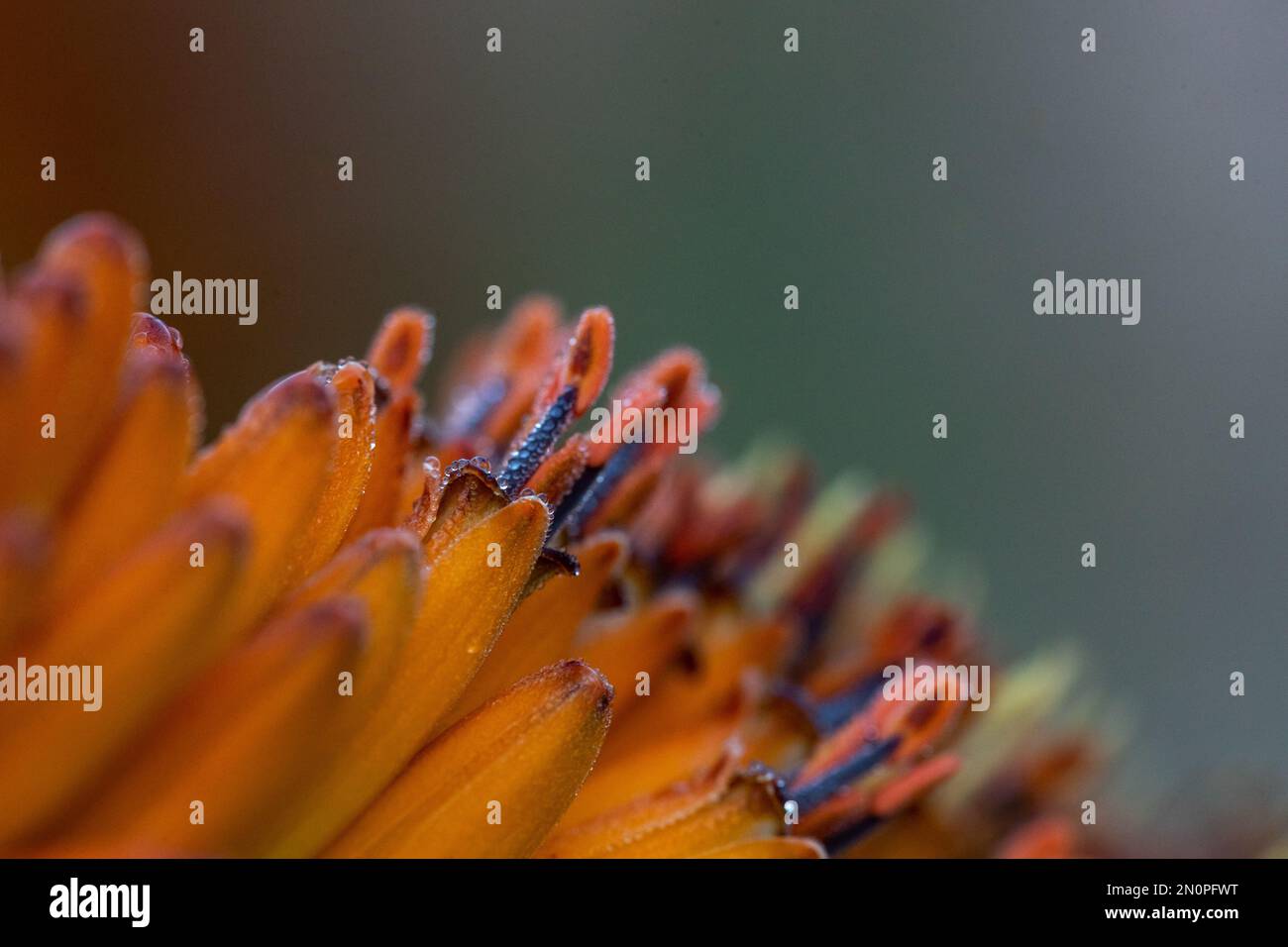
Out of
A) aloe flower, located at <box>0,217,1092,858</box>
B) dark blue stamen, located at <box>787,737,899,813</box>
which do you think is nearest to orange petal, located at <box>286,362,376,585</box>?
aloe flower, located at <box>0,217,1092,858</box>

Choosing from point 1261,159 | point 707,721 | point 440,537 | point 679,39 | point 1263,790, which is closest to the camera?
point 440,537

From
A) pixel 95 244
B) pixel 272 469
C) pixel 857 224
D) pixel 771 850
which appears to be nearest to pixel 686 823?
pixel 771 850

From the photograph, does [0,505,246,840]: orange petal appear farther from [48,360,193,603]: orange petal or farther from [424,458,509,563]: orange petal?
[424,458,509,563]: orange petal

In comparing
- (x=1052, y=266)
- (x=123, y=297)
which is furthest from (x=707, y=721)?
(x=1052, y=266)

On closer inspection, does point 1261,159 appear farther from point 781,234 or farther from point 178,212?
point 178,212

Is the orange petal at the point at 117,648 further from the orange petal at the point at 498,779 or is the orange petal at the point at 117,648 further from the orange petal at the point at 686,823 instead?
the orange petal at the point at 686,823

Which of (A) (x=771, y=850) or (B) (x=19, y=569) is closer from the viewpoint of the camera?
(B) (x=19, y=569)

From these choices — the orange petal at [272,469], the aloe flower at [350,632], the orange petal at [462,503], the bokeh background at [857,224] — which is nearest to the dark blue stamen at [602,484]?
the aloe flower at [350,632]

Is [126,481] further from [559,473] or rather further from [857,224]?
[857,224]
